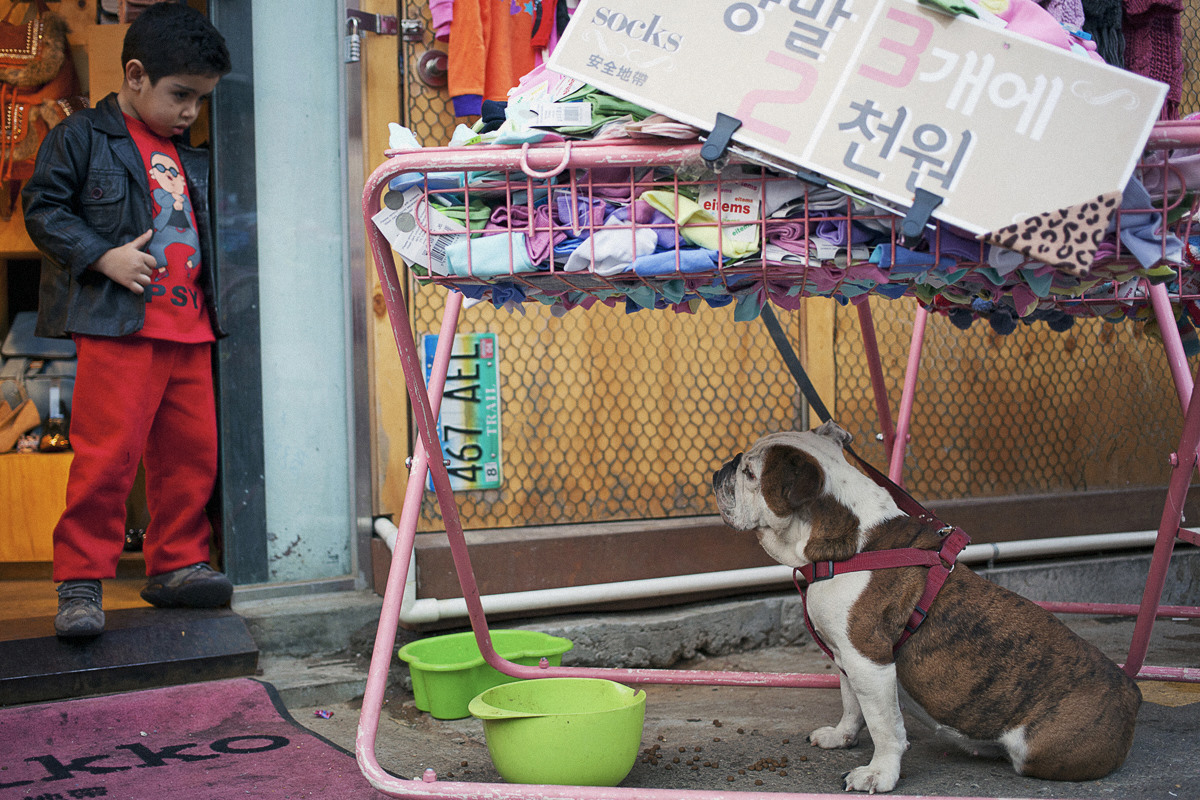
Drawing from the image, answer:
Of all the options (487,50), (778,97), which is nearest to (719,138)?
(778,97)

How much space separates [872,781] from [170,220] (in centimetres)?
259

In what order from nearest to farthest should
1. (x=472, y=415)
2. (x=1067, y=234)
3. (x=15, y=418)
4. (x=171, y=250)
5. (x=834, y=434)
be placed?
(x=1067, y=234)
(x=834, y=434)
(x=171, y=250)
(x=472, y=415)
(x=15, y=418)

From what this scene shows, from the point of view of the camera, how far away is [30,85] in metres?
4.01

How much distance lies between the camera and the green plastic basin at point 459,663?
2.67m

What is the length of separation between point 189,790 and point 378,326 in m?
1.69

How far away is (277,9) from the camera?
3.28 meters

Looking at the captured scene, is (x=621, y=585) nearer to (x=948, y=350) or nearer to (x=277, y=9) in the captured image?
(x=948, y=350)

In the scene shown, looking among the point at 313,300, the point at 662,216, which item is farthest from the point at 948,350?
the point at 662,216

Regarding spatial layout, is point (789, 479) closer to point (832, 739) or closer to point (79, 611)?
point (832, 739)

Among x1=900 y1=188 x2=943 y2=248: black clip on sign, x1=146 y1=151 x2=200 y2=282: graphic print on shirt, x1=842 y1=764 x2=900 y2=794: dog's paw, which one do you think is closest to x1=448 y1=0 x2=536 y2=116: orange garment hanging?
x1=146 y1=151 x2=200 y2=282: graphic print on shirt

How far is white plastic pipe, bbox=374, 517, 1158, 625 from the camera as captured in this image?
120 inches

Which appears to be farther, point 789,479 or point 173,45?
point 173,45

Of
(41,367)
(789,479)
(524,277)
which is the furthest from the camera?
(41,367)

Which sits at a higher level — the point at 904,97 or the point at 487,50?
the point at 487,50
